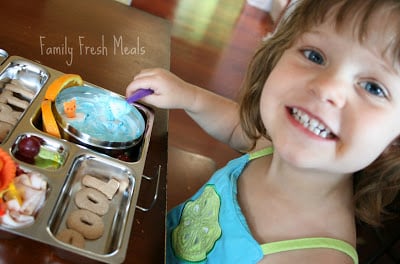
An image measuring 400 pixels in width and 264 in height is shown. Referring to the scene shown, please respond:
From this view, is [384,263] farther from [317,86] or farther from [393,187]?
[317,86]

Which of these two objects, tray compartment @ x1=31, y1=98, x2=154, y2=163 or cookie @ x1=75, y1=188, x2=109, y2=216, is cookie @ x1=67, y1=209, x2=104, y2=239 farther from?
tray compartment @ x1=31, y1=98, x2=154, y2=163

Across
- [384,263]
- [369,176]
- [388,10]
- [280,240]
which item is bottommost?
[384,263]

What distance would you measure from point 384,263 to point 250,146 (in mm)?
383

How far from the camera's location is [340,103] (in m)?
0.56

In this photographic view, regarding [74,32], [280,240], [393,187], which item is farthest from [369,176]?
[74,32]

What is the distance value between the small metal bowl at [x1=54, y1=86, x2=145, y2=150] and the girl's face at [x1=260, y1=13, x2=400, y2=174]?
0.84 ft

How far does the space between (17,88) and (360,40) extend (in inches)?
21.5

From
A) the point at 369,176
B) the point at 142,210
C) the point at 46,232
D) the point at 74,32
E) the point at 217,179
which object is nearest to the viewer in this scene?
the point at 46,232

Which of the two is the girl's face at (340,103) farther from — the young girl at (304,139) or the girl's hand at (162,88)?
the girl's hand at (162,88)

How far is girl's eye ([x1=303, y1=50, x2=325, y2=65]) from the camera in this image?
2.03ft

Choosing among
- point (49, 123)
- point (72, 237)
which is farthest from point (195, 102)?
point (72, 237)

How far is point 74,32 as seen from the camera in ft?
3.07

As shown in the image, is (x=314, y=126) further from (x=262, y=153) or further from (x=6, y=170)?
(x=6, y=170)

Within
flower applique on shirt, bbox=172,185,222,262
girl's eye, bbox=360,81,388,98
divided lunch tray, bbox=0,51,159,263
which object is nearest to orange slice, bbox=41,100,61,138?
divided lunch tray, bbox=0,51,159,263
